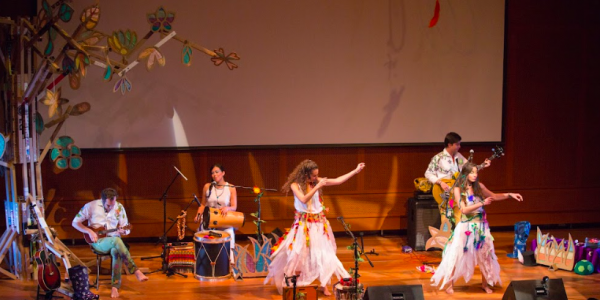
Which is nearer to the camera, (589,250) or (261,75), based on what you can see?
(589,250)

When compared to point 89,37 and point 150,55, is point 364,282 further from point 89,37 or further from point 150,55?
point 89,37

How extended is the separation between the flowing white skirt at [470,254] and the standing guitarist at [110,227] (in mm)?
3192

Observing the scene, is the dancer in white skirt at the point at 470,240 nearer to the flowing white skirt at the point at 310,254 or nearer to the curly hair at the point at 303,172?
the flowing white skirt at the point at 310,254

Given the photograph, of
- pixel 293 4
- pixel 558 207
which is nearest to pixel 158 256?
pixel 293 4

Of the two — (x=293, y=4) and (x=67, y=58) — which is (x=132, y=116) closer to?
(x=67, y=58)

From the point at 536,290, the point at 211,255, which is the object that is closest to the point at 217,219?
the point at 211,255

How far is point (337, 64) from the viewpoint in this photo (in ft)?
27.8

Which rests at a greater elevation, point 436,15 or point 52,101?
point 436,15

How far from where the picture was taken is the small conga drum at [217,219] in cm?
708

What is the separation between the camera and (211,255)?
22.2 ft

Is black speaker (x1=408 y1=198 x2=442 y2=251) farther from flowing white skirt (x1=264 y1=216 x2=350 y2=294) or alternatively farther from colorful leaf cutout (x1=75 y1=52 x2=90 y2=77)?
colorful leaf cutout (x1=75 y1=52 x2=90 y2=77)

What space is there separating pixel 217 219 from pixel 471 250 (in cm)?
273

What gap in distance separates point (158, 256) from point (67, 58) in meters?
2.66

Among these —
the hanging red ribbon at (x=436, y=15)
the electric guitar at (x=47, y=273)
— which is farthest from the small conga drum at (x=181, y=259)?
the hanging red ribbon at (x=436, y=15)
